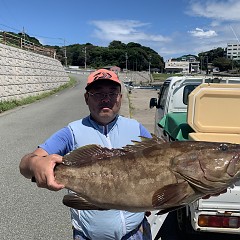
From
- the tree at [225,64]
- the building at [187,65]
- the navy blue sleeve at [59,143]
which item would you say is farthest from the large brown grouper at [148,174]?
the tree at [225,64]

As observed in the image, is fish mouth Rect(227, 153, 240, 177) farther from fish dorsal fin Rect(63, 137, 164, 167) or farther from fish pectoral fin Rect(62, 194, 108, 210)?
fish pectoral fin Rect(62, 194, 108, 210)

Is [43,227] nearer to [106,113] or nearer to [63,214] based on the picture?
[63,214]

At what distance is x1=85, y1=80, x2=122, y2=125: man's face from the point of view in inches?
95.5

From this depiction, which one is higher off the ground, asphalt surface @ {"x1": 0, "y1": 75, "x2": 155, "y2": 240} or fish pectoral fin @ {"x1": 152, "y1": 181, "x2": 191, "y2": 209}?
fish pectoral fin @ {"x1": 152, "y1": 181, "x2": 191, "y2": 209}

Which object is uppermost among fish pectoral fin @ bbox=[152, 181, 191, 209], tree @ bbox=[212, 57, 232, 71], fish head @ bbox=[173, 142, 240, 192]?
tree @ bbox=[212, 57, 232, 71]

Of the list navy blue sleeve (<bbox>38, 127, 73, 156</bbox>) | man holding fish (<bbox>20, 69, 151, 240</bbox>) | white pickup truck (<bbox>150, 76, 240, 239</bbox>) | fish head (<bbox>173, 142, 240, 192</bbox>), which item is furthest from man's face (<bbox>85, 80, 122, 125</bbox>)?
white pickup truck (<bbox>150, 76, 240, 239</bbox>)

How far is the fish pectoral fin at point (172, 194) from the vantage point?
1.77 meters

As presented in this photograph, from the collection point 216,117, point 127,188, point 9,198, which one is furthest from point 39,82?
point 127,188

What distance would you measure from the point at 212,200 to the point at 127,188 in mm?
2106

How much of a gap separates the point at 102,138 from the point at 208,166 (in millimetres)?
843

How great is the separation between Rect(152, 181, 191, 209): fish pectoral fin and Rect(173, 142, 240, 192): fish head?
0.04 metres

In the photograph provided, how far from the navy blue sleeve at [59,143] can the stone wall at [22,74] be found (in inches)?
755

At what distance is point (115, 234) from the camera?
93.4 inches

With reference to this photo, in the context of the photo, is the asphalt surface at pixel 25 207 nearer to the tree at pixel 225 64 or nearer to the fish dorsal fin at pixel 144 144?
the fish dorsal fin at pixel 144 144
